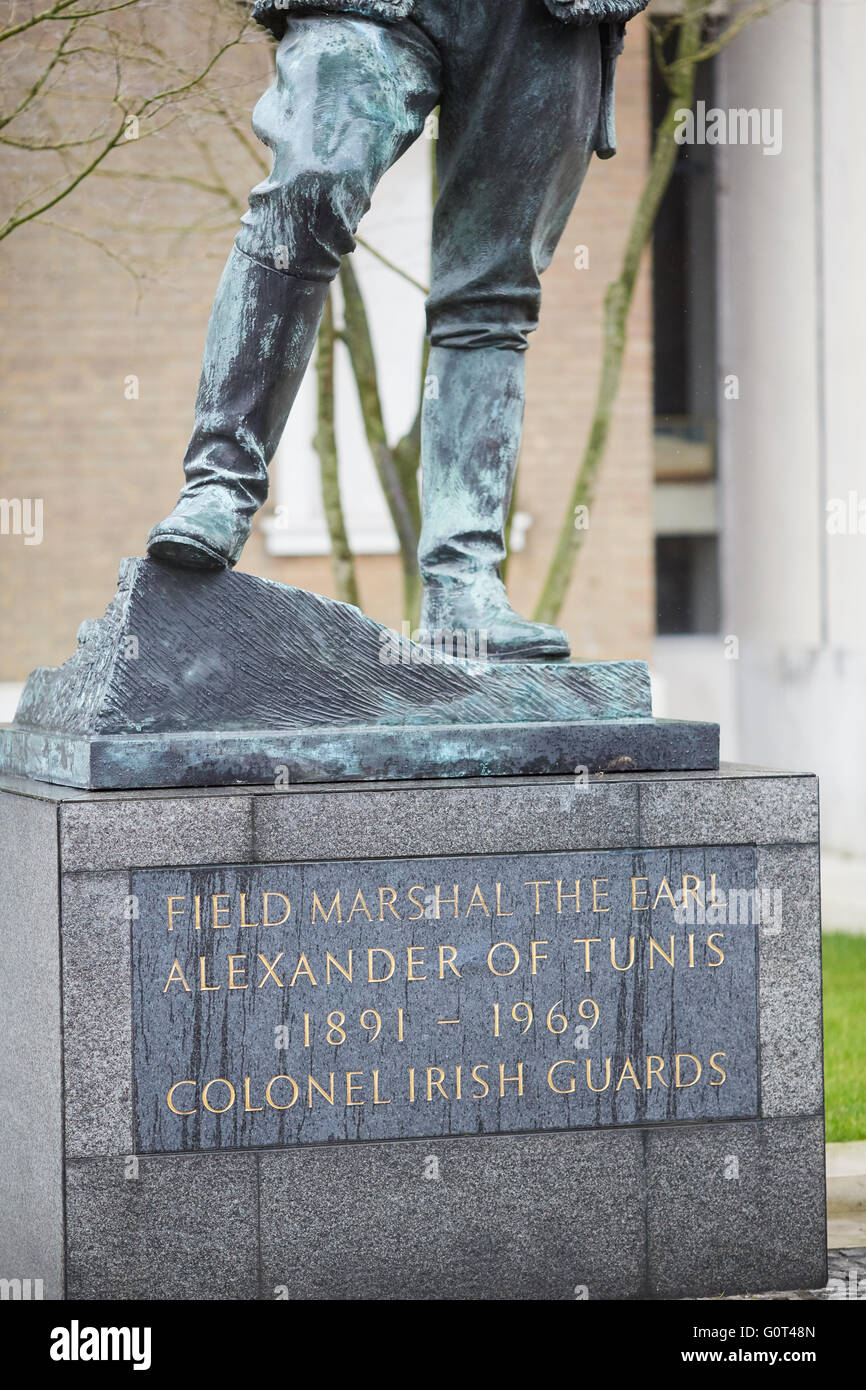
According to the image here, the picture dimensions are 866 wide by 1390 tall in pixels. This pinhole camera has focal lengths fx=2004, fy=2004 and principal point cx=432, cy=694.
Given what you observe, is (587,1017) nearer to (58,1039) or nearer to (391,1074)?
(391,1074)

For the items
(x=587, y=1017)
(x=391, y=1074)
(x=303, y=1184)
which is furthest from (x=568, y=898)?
(x=303, y=1184)

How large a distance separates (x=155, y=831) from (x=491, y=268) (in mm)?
1470

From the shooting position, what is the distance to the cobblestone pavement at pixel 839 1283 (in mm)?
3723

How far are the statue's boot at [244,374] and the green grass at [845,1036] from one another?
253 centimetres

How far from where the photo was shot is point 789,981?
3768mm

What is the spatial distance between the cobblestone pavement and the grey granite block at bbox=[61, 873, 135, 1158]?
115 cm

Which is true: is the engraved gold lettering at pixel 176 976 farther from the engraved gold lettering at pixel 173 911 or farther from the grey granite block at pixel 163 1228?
the grey granite block at pixel 163 1228

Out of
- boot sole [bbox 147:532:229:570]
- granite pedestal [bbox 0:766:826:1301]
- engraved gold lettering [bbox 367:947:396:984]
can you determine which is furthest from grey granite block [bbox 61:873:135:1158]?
boot sole [bbox 147:532:229:570]

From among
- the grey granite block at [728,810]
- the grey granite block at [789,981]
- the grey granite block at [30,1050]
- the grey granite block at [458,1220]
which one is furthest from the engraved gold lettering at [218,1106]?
the grey granite block at [789,981]

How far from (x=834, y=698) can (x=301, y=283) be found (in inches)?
363

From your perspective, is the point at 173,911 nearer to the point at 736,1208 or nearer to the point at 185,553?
the point at 185,553

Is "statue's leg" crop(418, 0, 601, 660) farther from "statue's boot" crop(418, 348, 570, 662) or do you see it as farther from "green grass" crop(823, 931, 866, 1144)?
"green grass" crop(823, 931, 866, 1144)

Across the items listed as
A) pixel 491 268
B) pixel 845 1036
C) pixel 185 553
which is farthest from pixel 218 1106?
pixel 845 1036

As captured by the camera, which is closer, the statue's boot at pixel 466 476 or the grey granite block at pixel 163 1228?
the grey granite block at pixel 163 1228
